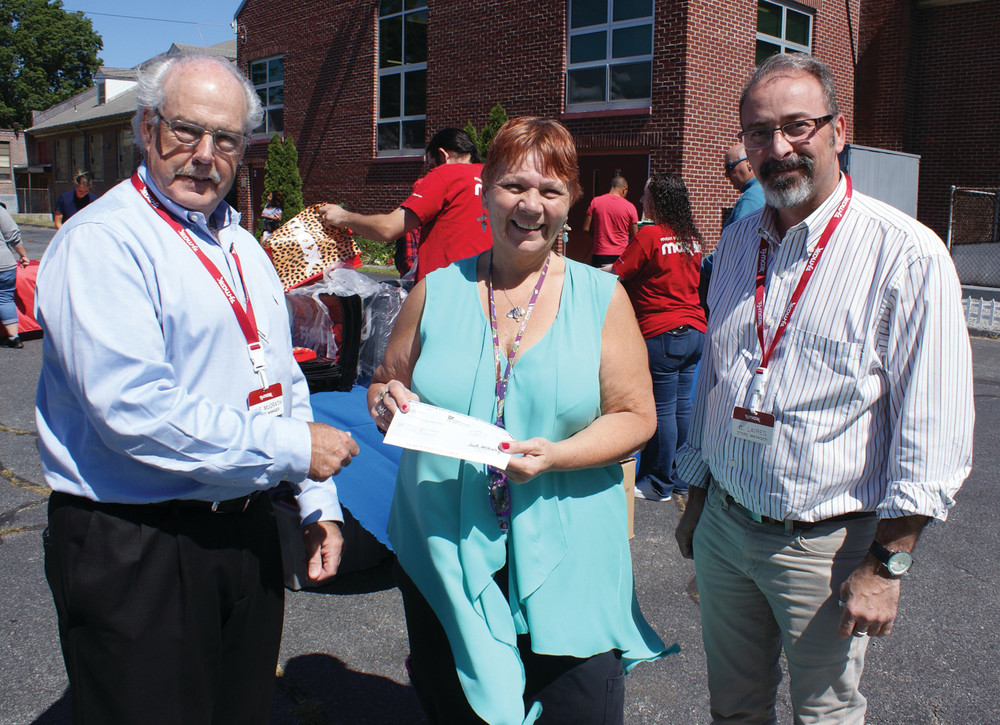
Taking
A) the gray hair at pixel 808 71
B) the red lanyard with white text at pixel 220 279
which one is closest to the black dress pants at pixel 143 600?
the red lanyard with white text at pixel 220 279

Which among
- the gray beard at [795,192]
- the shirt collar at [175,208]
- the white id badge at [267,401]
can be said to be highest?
the gray beard at [795,192]

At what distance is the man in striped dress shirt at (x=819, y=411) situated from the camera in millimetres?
1806

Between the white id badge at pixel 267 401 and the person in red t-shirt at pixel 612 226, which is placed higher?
the person in red t-shirt at pixel 612 226

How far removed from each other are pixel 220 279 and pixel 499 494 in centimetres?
85

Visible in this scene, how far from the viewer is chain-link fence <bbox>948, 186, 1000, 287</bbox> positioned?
685 inches

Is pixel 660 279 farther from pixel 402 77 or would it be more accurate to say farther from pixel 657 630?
pixel 402 77

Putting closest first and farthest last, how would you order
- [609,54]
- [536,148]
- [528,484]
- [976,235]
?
[528,484] < [536,148] < [609,54] < [976,235]

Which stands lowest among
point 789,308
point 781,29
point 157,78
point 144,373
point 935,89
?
point 144,373

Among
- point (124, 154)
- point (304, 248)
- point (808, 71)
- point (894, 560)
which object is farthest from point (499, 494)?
point (124, 154)

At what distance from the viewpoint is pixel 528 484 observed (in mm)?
1961

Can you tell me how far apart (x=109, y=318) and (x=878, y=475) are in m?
1.80

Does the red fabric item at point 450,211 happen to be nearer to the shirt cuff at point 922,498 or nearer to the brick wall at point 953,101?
the shirt cuff at point 922,498

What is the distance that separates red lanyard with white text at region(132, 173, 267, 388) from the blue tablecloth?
1.49 metres

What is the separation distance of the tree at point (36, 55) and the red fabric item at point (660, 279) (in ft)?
225
